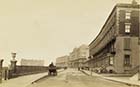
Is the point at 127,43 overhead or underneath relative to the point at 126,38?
underneath

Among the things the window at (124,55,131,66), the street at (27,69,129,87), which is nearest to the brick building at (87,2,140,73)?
the window at (124,55,131,66)

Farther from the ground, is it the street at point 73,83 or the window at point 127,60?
the window at point 127,60

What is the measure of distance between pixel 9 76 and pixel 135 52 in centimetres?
3384

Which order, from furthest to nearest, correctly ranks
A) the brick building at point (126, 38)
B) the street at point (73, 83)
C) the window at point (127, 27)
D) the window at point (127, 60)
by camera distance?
the window at point (127, 27)
the window at point (127, 60)
the brick building at point (126, 38)
the street at point (73, 83)

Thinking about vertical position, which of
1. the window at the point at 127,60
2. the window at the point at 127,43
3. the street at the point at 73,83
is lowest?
the street at the point at 73,83

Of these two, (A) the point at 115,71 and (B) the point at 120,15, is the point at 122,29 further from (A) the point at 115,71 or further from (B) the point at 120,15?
(A) the point at 115,71

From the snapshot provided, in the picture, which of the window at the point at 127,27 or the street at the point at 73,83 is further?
the window at the point at 127,27

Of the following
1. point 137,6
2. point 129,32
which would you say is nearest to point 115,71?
point 129,32

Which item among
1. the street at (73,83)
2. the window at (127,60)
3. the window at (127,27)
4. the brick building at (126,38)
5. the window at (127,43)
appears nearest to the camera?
the street at (73,83)

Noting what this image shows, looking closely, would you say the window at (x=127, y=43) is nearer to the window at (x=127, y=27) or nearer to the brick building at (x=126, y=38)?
the brick building at (x=126, y=38)

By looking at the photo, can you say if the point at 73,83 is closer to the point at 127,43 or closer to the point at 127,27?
the point at 127,43

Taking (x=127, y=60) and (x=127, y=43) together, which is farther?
(x=127, y=60)

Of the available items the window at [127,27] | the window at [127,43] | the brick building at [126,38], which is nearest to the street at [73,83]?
the brick building at [126,38]

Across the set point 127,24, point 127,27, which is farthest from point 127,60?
point 127,24
